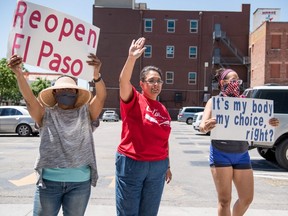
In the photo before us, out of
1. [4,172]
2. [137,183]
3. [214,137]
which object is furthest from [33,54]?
[4,172]

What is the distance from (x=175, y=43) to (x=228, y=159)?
52.7 metres

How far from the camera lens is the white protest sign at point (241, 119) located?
4.31m

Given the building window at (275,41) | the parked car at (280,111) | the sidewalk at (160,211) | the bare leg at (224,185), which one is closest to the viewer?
the bare leg at (224,185)

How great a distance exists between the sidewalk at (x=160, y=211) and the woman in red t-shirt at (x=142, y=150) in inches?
82.7

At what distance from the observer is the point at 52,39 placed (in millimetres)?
3816

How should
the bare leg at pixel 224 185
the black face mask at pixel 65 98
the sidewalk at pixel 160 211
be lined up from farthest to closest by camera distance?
the sidewalk at pixel 160 211, the bare leg at pixel 224 185, the black face mask at pixel 65 98

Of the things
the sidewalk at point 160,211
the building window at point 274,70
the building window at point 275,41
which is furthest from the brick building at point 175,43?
the sidewalk at point 160,211

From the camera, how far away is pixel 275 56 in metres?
41.8

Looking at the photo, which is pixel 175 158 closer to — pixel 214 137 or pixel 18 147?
pixel 18 147

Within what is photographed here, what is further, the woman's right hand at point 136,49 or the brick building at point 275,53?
the brick building at point 275,53

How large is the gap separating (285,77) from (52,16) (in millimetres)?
41102

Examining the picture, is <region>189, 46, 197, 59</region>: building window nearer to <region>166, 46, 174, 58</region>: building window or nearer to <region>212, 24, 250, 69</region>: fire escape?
<region>166, 46, 174, 58</region>: building window

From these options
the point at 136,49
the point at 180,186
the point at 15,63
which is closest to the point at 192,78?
the point at 180,186

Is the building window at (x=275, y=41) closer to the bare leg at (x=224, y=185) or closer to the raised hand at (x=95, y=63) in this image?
the bare leg at (x=224, y=185)
